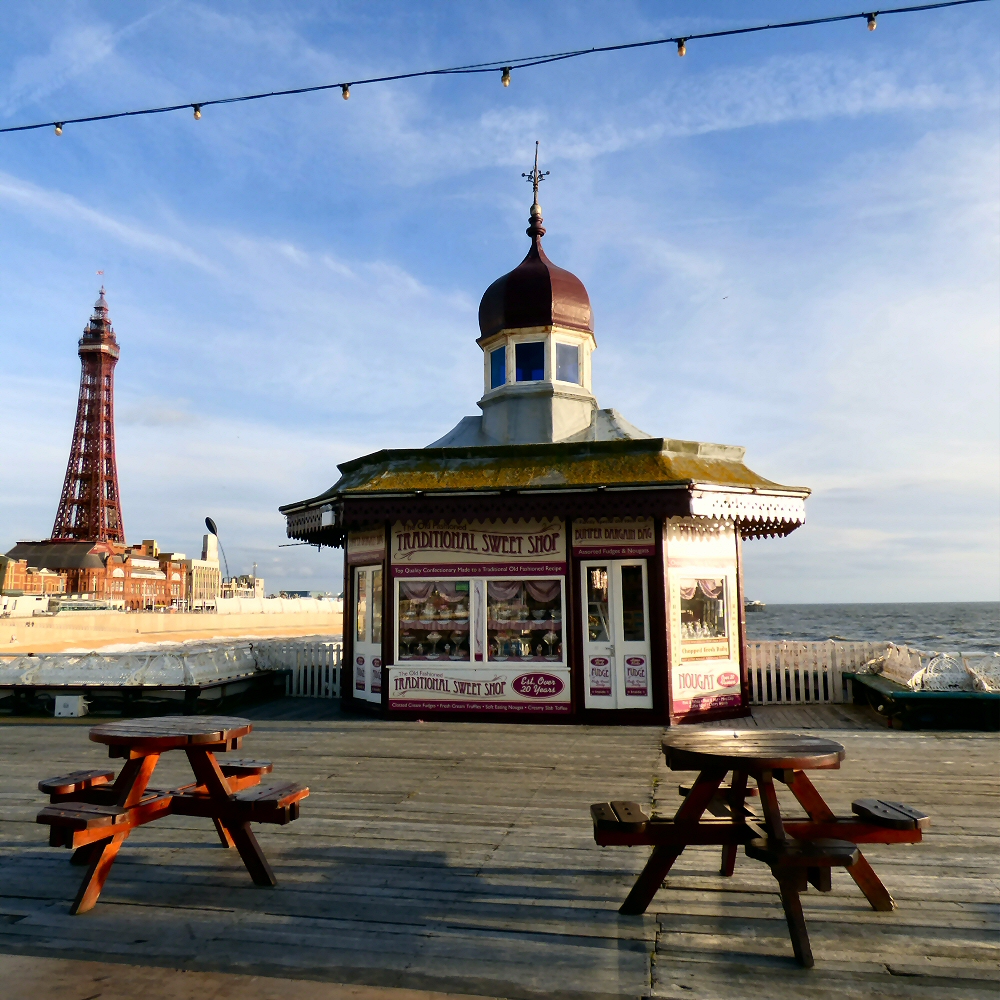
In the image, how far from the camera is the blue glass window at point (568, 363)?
14.1 meters

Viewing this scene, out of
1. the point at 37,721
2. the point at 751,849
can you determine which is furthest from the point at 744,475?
the point at 37,721

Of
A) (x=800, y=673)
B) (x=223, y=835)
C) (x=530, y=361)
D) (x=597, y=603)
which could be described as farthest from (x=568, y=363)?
(x=223, y=835)

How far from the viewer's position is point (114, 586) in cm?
11738

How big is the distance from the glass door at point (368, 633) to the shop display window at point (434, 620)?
665 millimetres

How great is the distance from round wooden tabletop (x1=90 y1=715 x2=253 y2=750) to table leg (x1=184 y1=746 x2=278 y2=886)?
0.32ft

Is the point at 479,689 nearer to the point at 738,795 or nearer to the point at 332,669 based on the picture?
the point at 332,669

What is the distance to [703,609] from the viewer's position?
11852 mm

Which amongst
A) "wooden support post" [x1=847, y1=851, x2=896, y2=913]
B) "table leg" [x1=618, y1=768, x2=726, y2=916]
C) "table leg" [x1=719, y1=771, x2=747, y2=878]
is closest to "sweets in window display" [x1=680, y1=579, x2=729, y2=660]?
"table leg" [x1=719, y1=771, x2=747, y2=878]

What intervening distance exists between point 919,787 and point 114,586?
12771cm

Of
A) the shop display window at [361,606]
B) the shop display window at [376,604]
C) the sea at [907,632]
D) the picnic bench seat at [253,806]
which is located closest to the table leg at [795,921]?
the picnic bench seat at [253,806]

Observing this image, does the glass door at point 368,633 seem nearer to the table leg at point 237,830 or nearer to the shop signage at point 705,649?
the shop signage at point 705,649

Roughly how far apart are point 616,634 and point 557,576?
1211 millimetres

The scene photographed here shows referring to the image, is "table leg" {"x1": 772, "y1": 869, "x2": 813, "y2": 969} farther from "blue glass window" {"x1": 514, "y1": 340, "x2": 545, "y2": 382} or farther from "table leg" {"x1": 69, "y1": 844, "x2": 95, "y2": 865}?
"blue glass window" {"x1": 514, "y1": 340, "x2": 545, "y2": 382}

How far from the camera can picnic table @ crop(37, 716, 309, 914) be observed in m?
4.22
